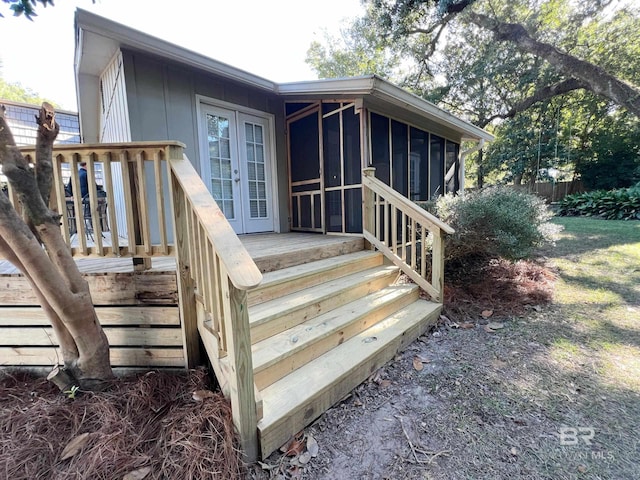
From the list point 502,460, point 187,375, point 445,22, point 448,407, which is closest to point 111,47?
point 187,375

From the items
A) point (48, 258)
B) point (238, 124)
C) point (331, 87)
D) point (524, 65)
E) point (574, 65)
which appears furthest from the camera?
point (524, 65)

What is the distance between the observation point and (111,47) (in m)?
3.51

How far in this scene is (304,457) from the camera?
61.2 inches

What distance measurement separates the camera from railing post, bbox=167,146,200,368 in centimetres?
189

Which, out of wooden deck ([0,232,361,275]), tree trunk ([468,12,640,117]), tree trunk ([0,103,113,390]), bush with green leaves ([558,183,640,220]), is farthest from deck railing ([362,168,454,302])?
bush with green leaves ([558,183,640,220])

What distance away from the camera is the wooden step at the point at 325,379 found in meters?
1.58

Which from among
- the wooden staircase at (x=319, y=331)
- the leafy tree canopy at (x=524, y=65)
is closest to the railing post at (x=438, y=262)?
the wooden staircase at (x=319, y=331)

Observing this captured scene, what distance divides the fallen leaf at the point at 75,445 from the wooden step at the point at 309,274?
116 cm

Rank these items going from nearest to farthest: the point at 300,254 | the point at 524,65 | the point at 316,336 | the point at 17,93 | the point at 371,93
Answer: the point at 316,336 → the point at 300,254 → the point at 371,93 → the point at 524,65 → the point at 17,93

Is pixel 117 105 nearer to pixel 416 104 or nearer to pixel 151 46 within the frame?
pixel 151 46

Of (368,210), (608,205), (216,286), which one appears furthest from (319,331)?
(608,205)

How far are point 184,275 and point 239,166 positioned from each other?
3155mm

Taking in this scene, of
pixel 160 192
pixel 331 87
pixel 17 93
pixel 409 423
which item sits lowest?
pixel 409 423

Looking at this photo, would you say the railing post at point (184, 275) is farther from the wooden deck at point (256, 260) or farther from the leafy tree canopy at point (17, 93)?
the leafy tree canopy at point (17, 93)
